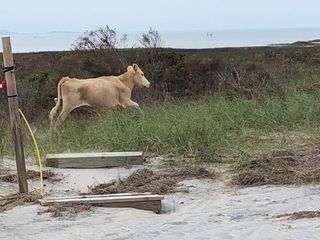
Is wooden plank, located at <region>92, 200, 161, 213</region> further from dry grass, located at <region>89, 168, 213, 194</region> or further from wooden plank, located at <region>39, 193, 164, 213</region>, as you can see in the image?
dry grass, located at <region>89, 168, 213, 194</region>

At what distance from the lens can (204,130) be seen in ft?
31.9

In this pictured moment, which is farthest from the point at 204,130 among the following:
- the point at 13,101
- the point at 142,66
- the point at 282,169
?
the point at 142,66

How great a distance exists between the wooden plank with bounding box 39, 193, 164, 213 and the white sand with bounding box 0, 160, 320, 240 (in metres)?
0.10

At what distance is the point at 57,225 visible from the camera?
5.95m

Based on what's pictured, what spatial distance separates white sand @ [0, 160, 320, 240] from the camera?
5500mm

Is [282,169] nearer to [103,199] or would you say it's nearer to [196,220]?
[196,220]

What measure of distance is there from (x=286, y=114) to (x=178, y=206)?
16.7 feet

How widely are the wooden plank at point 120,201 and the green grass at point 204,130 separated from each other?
2367mm

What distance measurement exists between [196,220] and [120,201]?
3.18 feet

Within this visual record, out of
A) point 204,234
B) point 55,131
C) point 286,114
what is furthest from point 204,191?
point 55,131

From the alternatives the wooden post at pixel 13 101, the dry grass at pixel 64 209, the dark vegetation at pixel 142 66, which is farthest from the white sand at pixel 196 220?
the dark vegetation at pixel 142 66

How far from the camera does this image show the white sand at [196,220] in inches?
217

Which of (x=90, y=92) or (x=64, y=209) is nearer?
(x=64, y=209)

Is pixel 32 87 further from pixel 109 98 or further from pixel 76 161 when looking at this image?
pixel 76 161
